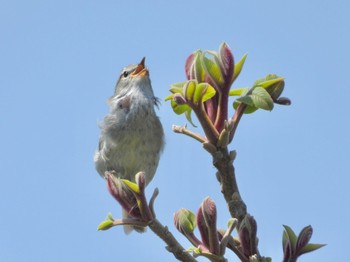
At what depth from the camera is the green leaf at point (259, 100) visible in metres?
2.48

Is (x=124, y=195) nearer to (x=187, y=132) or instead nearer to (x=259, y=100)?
(x=187, y=132)

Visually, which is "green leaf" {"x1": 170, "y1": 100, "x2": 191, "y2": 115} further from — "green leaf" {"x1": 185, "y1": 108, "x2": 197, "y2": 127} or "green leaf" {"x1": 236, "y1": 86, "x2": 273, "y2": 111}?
"green leaf" {"x1": 236, "y1": 86, "x2": 273, "y2": 111}

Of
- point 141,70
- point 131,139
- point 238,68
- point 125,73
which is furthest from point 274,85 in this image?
point 125,73

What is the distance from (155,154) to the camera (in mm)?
7773

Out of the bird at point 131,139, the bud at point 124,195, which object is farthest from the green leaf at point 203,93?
the bird at point 131,139

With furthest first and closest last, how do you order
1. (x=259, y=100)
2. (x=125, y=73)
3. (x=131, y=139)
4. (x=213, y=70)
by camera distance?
1. (x=125, y=73)
2. (x=131, y=139)
3. (x=213, y=70)
4. (x=259, y=100)

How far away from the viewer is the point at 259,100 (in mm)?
2492

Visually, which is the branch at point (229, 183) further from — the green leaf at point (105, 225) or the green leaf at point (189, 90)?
the green leaf at point (105, 225)

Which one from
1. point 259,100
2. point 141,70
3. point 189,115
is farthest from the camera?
point 141,70

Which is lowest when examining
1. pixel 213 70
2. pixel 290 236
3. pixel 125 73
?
pixel 290 236

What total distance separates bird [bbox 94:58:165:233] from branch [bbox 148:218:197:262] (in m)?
4.56

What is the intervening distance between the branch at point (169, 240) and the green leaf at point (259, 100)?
0.72 m

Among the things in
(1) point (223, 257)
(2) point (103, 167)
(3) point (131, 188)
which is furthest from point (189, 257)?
(2) point (103, 167)

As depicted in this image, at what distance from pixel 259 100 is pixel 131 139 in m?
5.17
